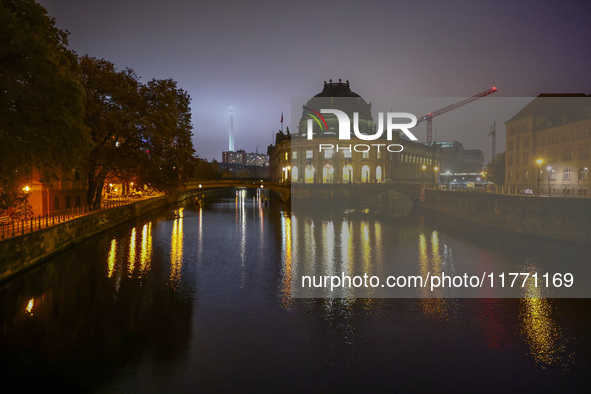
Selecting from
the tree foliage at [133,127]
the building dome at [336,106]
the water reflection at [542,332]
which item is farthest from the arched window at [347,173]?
the water reflection at [542,332]

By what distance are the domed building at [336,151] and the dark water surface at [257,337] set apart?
91.7 meters

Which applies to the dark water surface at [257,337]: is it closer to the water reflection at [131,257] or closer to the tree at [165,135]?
the water reflection at [131,257]

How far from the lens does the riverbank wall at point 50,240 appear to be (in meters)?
22.8

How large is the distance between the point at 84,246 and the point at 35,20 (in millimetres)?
17410

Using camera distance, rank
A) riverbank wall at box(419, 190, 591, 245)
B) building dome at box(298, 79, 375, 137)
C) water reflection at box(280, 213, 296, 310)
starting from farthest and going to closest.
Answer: building dome at box(298, 79, 375, 137) < riverbank wall at box(419, 190, 591, 245) < water reflection at box(280, 213, 296, 310)

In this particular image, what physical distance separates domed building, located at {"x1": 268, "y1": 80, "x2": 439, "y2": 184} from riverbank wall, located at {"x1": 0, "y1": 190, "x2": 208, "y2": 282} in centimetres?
7242

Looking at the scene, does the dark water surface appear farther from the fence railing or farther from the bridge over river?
the bridge over river

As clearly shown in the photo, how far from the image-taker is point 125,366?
45.0ft

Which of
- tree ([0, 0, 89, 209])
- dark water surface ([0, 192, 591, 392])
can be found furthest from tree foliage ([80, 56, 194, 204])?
dark water surface ([0, 192, 591, 392])

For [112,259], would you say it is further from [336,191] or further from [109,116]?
[336,191]

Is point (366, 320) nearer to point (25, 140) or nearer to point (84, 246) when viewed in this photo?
point (25, 140)

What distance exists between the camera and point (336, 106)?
429 ft

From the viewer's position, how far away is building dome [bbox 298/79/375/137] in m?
127

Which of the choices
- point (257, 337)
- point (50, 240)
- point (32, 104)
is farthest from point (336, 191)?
point (257, 337)
